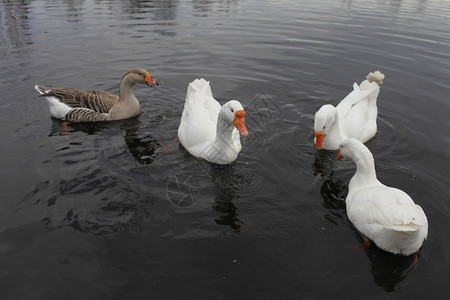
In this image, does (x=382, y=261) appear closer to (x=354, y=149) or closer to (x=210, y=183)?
(x=354, y=149)

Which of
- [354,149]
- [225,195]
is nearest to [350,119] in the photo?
[354,149]

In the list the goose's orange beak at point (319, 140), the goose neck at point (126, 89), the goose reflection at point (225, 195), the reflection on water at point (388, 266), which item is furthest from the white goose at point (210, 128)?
the reflection on water at point (388, 266)

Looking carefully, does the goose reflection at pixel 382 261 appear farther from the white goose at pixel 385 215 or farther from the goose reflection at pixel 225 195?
the goose reflection at pixel 225 195

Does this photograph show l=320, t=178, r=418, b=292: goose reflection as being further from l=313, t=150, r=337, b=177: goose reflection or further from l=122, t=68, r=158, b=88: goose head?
l=122, t=68, r=158, b=88: goose head

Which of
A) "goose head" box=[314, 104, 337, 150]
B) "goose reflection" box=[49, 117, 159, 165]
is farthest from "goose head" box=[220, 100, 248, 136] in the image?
"goose reflection" box=[49, 117, 159, 165]

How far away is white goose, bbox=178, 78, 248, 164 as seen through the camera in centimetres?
603

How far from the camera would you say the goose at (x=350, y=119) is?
678cm

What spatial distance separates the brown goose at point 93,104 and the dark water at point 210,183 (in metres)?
0.28

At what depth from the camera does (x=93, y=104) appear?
27.5ft

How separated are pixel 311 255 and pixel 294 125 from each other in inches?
164

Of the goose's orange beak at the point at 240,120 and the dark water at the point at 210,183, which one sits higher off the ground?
the goose's orange beak at the point at 240,120

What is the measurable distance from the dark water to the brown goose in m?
0.28

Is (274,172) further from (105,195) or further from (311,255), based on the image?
(105,195)

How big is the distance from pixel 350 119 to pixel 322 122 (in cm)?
120
